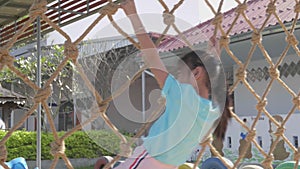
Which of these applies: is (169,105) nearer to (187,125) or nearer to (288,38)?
(187,125)

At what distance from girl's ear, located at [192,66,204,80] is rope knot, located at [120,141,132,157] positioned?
0.21m

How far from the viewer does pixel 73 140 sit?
7109 millimetres

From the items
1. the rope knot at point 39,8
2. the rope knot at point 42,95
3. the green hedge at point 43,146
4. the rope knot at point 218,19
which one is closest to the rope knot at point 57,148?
the rope knot at point 42,95

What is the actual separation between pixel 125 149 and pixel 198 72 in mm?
236

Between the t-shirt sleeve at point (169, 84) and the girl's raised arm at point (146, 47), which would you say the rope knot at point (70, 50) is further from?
the t-shirt sleeve at point (169, 84)

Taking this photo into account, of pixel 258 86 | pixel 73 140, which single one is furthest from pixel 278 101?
pixel 73 140

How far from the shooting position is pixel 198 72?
87 centimetres

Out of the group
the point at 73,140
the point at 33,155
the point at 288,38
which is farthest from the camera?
the point at 73,140

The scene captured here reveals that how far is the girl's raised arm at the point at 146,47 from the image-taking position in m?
0.73

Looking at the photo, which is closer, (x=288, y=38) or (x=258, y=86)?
(x=288, y=38)

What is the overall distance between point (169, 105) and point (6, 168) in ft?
1.08

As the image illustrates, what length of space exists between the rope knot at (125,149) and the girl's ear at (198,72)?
0.21 meters

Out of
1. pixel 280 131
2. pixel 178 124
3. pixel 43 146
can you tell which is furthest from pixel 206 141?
pixel 43 146

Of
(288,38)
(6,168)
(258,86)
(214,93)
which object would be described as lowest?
(6,168)
